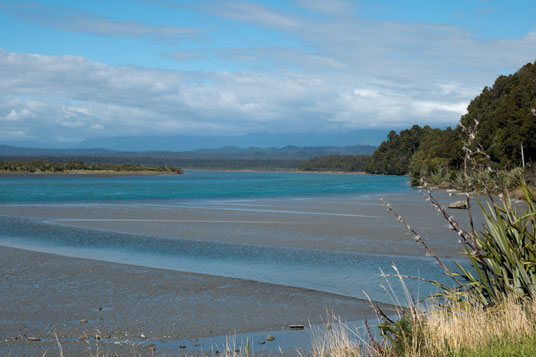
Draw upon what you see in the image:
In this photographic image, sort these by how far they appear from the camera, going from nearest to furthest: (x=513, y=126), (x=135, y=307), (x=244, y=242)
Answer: (x=135, y=307), (x=244, y=242), (x=513, y=126)

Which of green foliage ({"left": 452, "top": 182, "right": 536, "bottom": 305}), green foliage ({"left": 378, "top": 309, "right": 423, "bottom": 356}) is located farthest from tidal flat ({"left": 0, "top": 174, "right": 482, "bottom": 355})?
green foliage ({"left": 378, "top": 309, "right": 423, "bottom": 356})

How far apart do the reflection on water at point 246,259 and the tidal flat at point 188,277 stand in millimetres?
35

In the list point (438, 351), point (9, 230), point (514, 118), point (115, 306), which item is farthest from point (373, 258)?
point (514, 118)

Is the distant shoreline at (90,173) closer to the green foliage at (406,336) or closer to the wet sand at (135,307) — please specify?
the wet sand at (135,307)

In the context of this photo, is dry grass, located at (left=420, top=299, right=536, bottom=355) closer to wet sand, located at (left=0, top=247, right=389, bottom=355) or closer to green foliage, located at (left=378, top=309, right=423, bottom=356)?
green foliage, located at (left=378, top=309, right=423, bottom=356)

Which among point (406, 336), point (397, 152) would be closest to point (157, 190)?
point (406, 336)

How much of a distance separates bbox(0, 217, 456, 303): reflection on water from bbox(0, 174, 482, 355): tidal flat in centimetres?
3

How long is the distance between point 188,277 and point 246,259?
3420mm

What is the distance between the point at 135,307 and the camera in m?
11.8

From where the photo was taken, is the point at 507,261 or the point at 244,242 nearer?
the point at 507,261

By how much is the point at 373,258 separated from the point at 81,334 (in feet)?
34.2

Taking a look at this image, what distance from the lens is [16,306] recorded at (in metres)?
11.6

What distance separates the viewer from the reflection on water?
14258 mm

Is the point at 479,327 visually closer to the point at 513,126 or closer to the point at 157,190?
the point at 513,126
